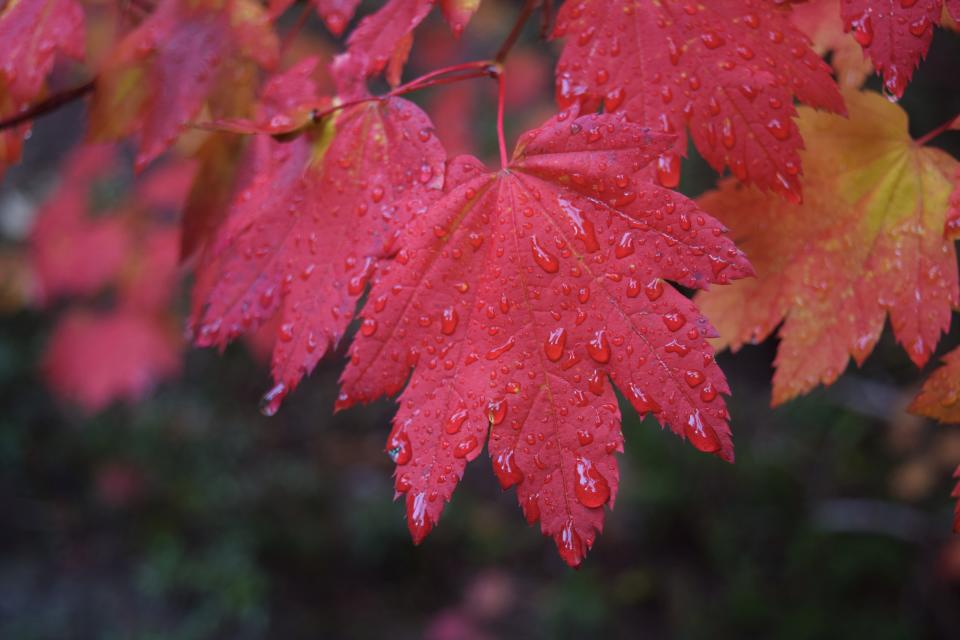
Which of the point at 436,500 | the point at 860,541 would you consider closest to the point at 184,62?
the point at 436,500

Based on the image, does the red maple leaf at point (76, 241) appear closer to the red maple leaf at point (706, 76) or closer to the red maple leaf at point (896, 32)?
the red maple leaf at point (706, 76)

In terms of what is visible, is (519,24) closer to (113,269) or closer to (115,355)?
(113,269)

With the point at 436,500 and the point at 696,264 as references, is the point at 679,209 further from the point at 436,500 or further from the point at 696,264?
the point at 436,500

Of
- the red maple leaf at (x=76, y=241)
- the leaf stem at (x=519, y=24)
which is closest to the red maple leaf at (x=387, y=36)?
the leaf stem at (x=519, y=24)

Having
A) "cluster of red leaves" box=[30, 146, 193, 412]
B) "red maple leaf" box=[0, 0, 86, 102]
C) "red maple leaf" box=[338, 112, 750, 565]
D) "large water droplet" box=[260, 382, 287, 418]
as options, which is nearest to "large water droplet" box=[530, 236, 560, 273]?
"red maple leaf" box=[338, 112, 750, 565]

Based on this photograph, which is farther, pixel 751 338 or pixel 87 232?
pixel 87 232
